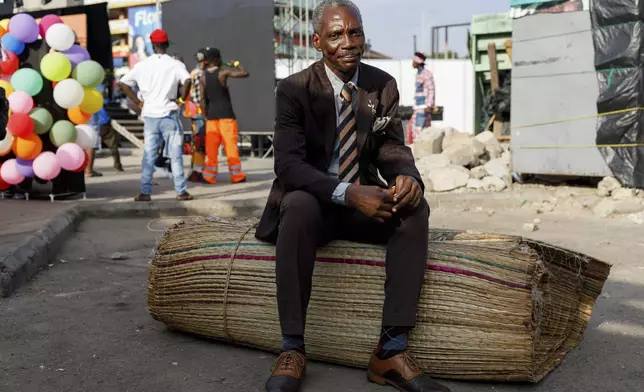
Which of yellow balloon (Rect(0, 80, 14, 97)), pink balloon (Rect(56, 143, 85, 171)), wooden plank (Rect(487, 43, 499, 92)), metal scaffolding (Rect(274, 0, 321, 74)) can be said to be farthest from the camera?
metal scaffolding (Rect(274, 0, 321, 74))

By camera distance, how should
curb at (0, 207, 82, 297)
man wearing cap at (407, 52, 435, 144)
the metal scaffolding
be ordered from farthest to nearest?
the metal scaffolding, man wearing cap at (407, 52, 435, 144), curb at (0, 207, 82, 297)

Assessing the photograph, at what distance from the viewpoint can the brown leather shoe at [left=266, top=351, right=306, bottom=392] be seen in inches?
105

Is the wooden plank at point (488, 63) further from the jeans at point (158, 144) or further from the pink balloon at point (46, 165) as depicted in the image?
the pink balloon at point (46, 165)

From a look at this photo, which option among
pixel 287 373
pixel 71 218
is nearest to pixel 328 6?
pixel 287 373

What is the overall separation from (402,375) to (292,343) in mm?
461

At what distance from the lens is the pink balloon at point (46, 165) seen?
773 centimetres

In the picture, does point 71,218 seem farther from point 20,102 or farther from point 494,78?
point 494,78

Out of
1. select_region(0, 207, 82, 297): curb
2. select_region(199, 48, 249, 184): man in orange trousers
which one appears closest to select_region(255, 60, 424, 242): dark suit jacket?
select_region(0, 207, 82, 297): curb

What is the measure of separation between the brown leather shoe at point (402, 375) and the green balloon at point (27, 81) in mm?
6003

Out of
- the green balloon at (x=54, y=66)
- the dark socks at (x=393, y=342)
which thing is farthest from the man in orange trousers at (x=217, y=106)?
the dark socks at (x=393, y=342)

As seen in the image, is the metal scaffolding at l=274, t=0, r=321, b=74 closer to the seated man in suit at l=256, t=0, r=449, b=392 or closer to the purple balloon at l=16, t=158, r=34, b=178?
the purple balloon at l=16, t=158, r=34, b=178

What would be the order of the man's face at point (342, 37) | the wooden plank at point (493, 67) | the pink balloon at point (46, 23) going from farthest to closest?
the wooden plank at point (493, 67)
the pink balloon at point (46, 23)
the man's face at point (342, 37)

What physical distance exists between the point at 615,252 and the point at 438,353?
10.4ft

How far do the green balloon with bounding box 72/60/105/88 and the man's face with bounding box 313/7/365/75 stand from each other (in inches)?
212
